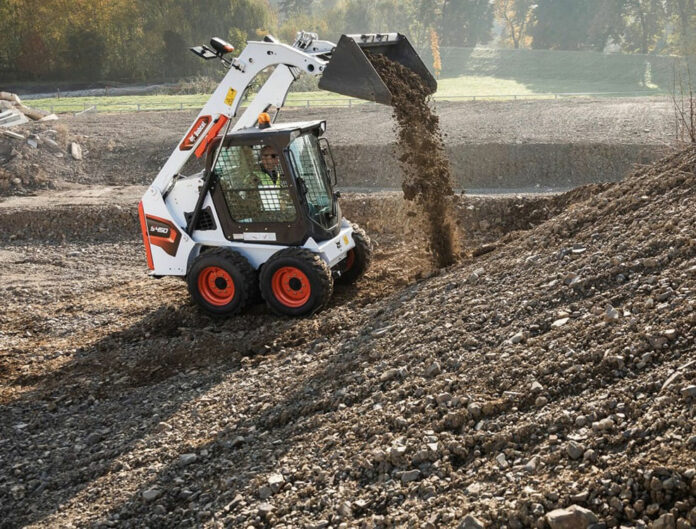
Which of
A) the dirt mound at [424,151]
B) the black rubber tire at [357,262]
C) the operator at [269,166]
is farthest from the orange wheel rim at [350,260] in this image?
the operator at [269,166]

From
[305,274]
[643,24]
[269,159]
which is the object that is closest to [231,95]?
[269,159]

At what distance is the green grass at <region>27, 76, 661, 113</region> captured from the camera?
115 feet

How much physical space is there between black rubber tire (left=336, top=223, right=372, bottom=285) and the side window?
1343 millimetres

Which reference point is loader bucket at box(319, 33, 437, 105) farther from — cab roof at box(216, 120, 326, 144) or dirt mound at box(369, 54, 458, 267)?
cab roof at box(216, 120, 326, 144)

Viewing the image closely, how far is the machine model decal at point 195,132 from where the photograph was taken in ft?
31.8

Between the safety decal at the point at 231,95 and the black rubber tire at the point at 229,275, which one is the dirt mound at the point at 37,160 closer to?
the black rubber tire at the point at 229,275

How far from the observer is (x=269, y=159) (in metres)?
9.47

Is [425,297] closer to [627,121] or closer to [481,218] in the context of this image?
[481,218]

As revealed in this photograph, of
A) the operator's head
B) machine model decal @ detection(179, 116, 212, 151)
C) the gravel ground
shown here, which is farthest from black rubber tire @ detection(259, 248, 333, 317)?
the gravel ground

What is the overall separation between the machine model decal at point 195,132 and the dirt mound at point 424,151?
2.21 meters

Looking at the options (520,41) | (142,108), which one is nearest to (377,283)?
(142,108)

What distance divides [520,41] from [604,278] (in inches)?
3173

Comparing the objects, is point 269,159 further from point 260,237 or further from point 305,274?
point 305,274

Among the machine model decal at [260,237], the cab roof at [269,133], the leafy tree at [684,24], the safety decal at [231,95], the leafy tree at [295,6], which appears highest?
the leafy tree at [295,6]
